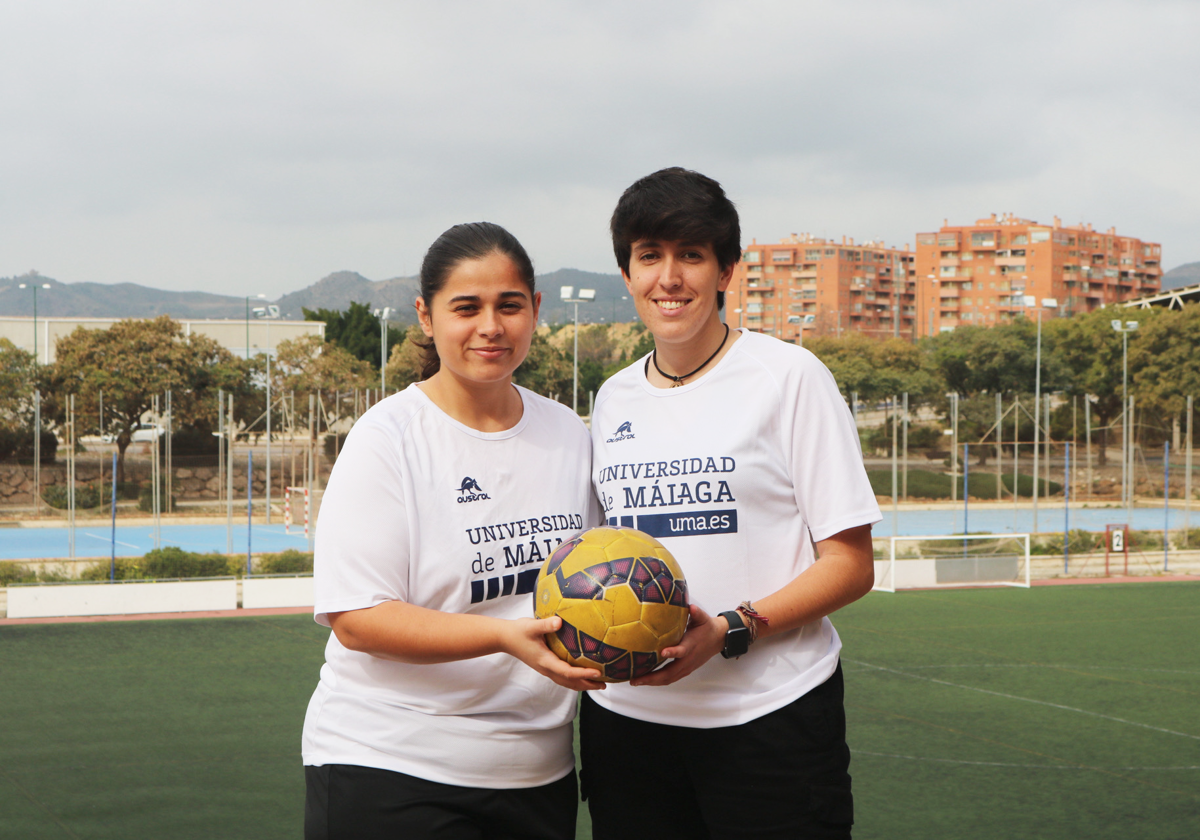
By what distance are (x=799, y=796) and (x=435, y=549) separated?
97 centimetres

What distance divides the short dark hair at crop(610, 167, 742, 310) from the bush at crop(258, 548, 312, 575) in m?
18.8

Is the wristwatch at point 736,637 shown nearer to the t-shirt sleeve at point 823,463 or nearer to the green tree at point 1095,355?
the t-shirt sleeve at point 823,463

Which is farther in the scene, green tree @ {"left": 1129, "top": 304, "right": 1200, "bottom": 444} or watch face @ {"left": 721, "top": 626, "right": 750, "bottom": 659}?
Result: green tree @ {"left": 1129, "top": 304, "right": 1200, "bottom": 444}

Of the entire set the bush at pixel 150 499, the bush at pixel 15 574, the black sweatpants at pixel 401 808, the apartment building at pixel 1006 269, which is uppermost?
the apartment building at pixel 1006 269

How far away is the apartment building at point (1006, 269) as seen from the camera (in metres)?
117

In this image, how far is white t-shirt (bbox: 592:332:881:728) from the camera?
2525mm

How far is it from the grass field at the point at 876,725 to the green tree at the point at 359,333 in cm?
4293

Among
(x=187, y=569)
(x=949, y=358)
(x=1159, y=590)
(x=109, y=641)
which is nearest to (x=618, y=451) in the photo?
(x=109, y=641)

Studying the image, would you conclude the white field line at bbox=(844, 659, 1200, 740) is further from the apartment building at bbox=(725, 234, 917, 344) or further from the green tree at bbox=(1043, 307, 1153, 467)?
the apartment building at bbox=(725, 234, 917, 344)

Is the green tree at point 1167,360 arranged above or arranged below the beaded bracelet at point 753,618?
above

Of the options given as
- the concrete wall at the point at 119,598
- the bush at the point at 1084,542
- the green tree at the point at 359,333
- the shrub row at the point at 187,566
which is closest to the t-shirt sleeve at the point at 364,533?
the concrete wall at the point at 119,598

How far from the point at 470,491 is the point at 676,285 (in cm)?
68

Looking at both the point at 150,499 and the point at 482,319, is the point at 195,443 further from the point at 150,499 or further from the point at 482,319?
the point at 482,319

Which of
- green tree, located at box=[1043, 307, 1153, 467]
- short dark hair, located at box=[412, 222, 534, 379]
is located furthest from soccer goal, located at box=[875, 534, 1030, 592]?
green tree, located at box=[1043, 307, 1153, 467]
